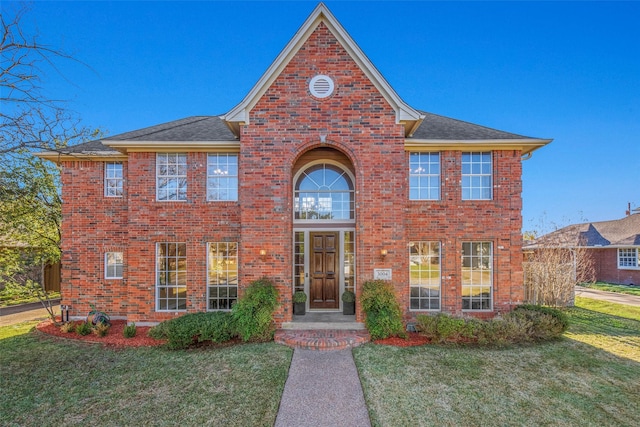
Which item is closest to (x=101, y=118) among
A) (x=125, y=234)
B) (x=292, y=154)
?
(x=125, y=234)

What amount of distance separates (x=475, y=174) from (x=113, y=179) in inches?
472

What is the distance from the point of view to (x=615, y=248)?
20.5 metres

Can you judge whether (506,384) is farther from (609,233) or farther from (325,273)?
(609,233)

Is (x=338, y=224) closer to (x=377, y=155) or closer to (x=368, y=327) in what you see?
(x=377, y=155)

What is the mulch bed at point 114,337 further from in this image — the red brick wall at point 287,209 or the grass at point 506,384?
the grass at point 506,384

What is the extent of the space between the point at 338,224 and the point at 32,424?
25.1 ft

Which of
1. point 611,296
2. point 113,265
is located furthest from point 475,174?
point 611,296

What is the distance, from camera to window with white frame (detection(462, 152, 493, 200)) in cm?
930

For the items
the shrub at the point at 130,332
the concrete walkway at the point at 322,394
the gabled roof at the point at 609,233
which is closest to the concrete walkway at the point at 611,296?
the gabled roof at the point at 609,233

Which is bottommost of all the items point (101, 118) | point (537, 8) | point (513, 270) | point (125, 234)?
point (513, 270)

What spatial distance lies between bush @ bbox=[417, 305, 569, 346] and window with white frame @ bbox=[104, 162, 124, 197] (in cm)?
1031

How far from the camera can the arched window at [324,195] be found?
9586 mm

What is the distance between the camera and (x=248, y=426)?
4254mm

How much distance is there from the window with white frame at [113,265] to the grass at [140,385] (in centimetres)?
245
